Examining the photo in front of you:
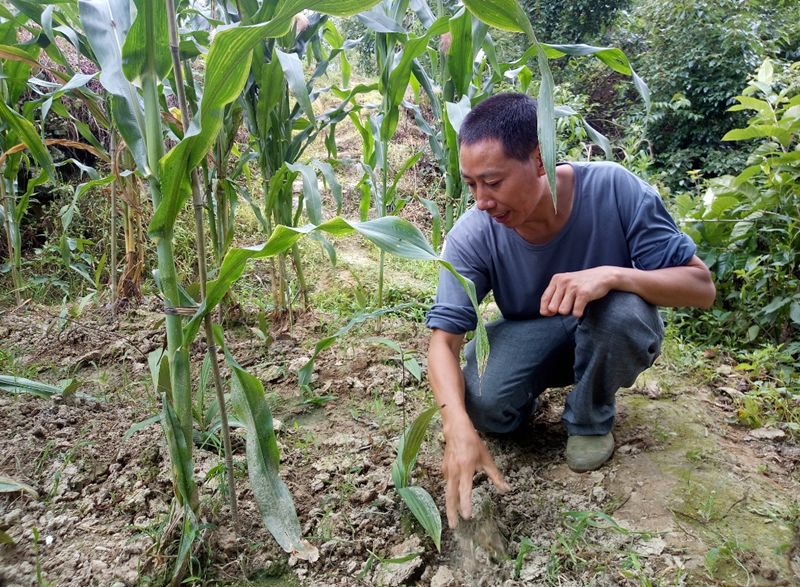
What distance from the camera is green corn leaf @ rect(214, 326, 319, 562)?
999mm

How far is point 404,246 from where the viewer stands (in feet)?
2.93

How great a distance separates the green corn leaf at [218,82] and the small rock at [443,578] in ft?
2.89

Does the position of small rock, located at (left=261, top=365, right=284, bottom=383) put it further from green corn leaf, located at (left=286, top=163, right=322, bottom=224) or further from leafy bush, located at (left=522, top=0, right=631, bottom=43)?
leafy bush, located at (left=522, top=0, right=631, bottom=43)

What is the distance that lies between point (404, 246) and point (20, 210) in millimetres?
2031

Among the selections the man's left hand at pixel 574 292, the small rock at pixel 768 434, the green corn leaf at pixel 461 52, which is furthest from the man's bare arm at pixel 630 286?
the green corn leaf at pixel 461 52

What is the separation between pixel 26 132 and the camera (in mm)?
1521

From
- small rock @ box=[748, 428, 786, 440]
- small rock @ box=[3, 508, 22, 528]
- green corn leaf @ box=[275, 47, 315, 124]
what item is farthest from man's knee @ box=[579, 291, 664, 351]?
small rock @ box=[3, 508, 22, 528]

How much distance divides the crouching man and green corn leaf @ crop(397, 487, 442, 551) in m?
0.09

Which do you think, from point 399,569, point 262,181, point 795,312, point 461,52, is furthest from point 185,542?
point 795,312

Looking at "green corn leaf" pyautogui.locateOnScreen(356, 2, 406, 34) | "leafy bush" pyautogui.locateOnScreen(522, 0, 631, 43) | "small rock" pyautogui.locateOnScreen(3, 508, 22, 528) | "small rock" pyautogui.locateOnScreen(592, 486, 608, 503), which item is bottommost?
"small rock" pyautogui.locateOnScreen(592, 486, 608, 503)

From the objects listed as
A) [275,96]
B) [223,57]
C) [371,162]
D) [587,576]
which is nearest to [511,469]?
[587,576]

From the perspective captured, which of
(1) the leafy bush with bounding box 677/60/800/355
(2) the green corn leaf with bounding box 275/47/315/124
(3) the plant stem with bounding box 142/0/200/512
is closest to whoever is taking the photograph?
(3) the plant stem with bounding box 142/0/200/512

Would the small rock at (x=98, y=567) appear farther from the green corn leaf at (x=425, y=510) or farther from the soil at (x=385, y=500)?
the green corn leaf at (x=425, y=510)

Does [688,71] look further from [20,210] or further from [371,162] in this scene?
[20,210]
